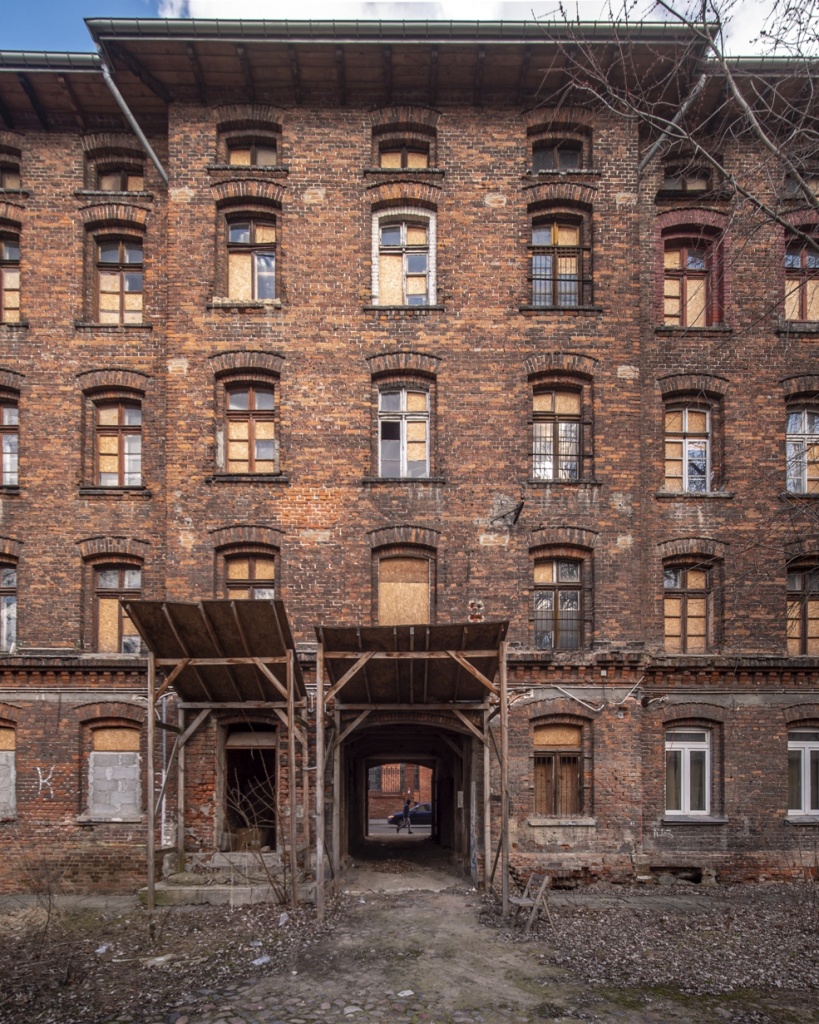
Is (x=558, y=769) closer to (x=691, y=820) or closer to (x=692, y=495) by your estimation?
(x=691, y=820)

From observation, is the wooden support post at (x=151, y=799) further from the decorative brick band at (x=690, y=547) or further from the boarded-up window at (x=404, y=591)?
the decorative brick band at (x=690, y=547)

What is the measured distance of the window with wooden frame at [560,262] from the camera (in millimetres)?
14656

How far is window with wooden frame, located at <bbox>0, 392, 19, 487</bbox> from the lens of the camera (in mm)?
14602

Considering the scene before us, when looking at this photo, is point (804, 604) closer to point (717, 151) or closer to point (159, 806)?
point (717, 151)

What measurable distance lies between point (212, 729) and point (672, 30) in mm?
15071

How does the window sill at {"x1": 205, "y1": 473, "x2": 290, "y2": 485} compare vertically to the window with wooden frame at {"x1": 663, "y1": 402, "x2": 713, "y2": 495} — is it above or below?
below

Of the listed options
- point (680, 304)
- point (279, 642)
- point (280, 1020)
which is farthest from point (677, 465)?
point (280, 1020)

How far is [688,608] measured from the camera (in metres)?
14.5

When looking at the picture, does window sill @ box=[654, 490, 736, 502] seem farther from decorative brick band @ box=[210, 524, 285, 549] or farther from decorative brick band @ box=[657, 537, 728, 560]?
decorative brick band @ box=[210, 524, 285, 549]

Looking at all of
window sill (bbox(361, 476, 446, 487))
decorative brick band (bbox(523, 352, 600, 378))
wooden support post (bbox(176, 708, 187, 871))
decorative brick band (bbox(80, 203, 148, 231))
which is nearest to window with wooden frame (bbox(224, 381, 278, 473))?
window sill (bbox(361, 476, 446, 487))

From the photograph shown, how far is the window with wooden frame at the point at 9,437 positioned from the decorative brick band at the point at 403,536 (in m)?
7.24

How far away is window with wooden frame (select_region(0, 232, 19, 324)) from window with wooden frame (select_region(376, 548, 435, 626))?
893cm

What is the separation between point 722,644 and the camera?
14203mm

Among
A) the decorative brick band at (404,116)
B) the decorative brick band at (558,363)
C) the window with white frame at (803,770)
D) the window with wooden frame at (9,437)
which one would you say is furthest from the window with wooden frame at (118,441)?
the window with white frame at (803,770)
